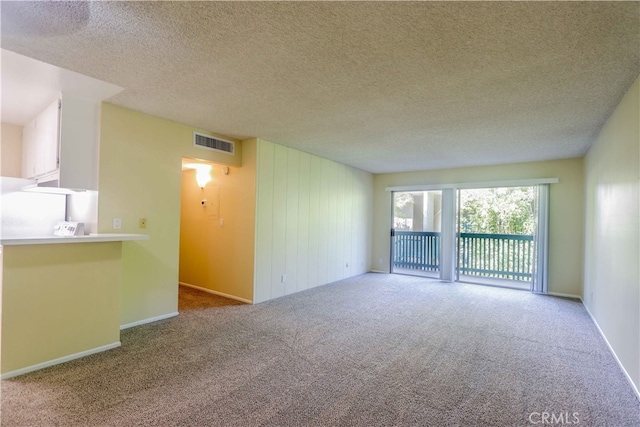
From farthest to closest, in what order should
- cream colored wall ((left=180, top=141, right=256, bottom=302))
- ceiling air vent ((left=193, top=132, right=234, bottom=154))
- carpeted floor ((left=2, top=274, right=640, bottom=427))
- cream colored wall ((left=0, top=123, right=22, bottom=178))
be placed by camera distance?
cream colored wall ((left=180, top=141, right=256, bottom=302)) < ceiling air vent ((left=193, top=132, right=234, bottom=154)) < cream colored wall ((left=0, top=123, right=22, bottom=178)) < carpeted floor ((left=2, top=274, right=640, bottom=427))

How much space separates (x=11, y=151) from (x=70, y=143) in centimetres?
148

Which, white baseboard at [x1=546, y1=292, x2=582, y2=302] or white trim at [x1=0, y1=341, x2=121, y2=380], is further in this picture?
white baseboard at [x1=546, y1=292, x2=582, y2=302]

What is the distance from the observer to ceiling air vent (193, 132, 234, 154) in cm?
397

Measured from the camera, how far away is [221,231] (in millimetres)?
4652

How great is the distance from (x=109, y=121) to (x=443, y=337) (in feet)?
13.8

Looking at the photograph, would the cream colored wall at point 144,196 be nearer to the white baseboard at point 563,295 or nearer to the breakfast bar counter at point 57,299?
the breakfast bar counter at point 57,299

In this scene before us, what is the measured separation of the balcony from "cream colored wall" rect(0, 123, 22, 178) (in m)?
6.68

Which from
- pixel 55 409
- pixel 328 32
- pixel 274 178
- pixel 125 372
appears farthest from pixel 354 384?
pixel 274 178

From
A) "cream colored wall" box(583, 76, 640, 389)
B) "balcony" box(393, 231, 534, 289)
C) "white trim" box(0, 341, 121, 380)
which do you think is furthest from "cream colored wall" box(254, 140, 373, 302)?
"cream colored wall" box(583, 76, 640, 389)

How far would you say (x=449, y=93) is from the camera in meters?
2.69

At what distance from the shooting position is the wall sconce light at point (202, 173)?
4.76 m

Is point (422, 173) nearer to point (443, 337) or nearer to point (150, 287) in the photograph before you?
point (443, 337)

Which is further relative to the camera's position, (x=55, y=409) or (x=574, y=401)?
(x=574, y=401)

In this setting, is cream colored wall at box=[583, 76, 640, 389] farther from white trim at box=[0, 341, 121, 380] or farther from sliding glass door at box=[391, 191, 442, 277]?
white trim at box=[0, 341, 121, 380]
